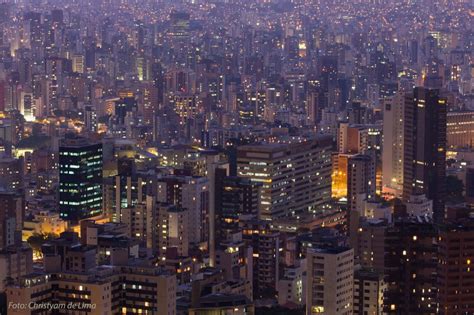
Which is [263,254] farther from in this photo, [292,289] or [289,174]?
[289,174]

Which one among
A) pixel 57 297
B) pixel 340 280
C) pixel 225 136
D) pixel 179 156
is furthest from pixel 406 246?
pixel 225 136

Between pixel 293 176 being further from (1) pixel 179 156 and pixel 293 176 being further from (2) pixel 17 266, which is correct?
(2) pixel 17 266

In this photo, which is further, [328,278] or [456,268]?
[456,268]

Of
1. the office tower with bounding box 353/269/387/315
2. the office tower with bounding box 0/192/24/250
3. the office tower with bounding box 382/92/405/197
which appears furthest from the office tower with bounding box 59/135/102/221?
the office tower with bounding box 353/269/387/315

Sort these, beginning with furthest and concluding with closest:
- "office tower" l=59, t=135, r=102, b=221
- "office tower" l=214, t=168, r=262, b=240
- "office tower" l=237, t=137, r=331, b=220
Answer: "office tower" l=237, t=137, r=331, b=220
"office tower" l=59, t=135, r=102, b=221
"office tower" l=214, t=168, r=262, b=240

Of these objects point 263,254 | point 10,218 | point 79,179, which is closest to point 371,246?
point 263,254

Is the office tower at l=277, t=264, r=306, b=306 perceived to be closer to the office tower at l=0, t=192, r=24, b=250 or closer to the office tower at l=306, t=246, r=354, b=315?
the office tower at l=306, t=246, r=354, b=315
